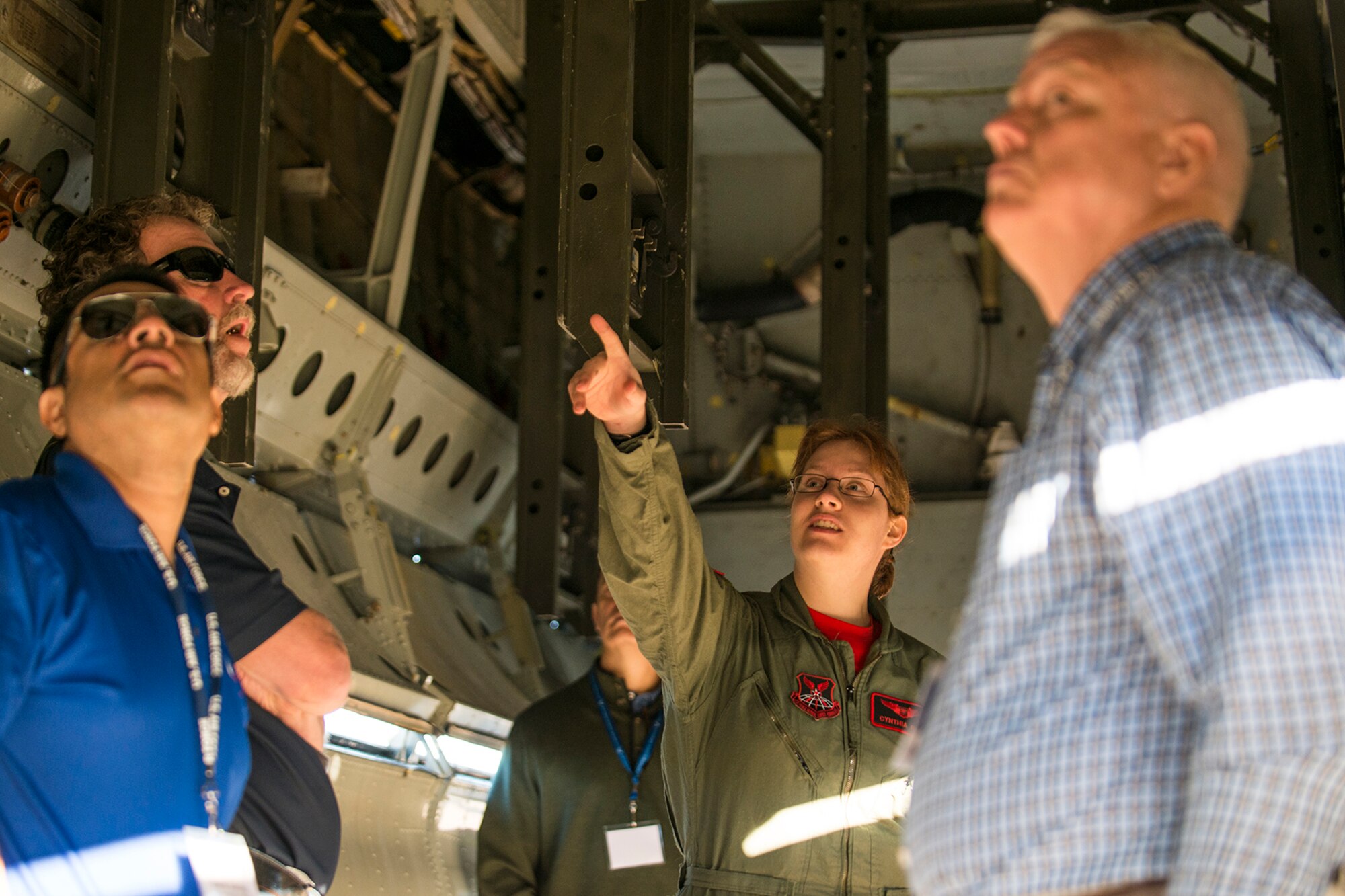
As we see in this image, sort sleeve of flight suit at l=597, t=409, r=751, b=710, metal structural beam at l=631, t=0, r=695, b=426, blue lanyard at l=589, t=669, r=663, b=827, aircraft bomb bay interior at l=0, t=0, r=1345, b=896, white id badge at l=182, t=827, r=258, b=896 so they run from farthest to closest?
blue lanyard at l=589, t=669, r=663, b=827, metal structural beam at l=631, t=0, r=695, b=426, aircraft bomb bay interior at l=0, t=0, r=1345, b=896, sleeve of flight suit at l=597, t=409, r=751, b=710, white id badge at l=182, t=827, r=258, b=896

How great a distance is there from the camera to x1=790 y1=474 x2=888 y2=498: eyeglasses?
3207 mm

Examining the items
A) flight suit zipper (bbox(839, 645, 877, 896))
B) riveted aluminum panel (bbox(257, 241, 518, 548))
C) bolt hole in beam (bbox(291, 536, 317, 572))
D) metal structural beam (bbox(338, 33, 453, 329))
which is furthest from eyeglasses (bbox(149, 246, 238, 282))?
metal structural beam (bbox(338, 33, 453, 329))

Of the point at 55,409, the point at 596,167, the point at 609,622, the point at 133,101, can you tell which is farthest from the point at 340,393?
the point at 55,409

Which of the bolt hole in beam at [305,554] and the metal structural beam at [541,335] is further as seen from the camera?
the metal structural beam at [541,335]

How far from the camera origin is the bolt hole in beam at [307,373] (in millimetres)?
5457

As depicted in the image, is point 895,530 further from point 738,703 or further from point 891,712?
point 738,703

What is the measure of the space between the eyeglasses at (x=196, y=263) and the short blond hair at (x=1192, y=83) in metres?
1.69

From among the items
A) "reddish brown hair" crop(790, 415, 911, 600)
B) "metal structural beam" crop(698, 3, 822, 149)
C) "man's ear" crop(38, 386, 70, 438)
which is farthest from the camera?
"metal structural beam" crop(698, 3, 822, 149)

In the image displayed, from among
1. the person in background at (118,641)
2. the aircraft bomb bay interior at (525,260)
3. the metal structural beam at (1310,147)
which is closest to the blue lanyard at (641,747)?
the aircraft bomb bay interior at (525,260)

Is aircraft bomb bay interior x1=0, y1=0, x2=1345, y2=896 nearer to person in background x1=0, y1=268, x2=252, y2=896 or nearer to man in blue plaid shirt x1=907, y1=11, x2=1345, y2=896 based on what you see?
person in background x1=0, y1=268, x2=252, y2=896

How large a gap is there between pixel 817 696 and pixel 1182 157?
1.60 metres

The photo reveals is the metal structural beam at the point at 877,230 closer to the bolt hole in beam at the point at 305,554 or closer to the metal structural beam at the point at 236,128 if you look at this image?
the bolt hole in beam at the point at 305,554

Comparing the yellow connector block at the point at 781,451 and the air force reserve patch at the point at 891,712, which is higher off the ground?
the yellow connector block at the point at 781,451

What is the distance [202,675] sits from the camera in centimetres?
197
